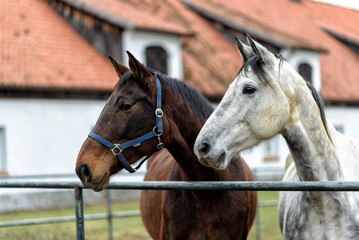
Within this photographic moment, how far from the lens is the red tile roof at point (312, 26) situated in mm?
20312

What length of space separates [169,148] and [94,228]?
6.24 metres

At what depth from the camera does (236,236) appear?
11.9 ft

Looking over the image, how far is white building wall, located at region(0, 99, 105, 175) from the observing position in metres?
13.1

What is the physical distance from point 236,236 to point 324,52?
1755 cm

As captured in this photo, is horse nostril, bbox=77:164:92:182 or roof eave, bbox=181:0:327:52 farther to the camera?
roof eave, bbox=181:0:327:52

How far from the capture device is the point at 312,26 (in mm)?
25078

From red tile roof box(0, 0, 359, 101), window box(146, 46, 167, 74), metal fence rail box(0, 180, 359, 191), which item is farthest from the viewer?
window box(146, 46, 167, 74)

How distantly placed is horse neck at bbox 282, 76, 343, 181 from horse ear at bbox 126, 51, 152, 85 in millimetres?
1000

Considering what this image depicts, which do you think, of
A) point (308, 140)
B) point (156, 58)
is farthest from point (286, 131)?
point (156, 58)

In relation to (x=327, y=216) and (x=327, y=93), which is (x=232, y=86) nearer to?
(x=327, y=216)

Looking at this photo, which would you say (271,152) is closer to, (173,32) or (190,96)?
(173,32)

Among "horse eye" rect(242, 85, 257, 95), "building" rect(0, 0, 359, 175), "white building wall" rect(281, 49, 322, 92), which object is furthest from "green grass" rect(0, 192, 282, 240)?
"white building wall" rect(281, 49, 322, 92)

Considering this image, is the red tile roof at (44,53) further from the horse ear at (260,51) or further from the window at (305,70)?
the horse ear at (260,51)

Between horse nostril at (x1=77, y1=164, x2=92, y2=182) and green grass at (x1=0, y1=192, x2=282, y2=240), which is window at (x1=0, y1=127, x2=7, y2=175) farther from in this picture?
horse nostril at (x1=77, y1=164, x2=92, y2=182)
